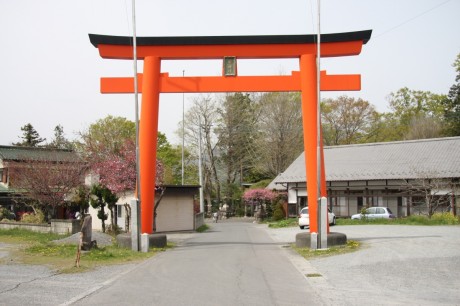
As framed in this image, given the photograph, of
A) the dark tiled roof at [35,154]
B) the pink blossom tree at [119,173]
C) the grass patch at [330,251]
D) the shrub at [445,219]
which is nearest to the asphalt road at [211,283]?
the grass patch at [330,251]

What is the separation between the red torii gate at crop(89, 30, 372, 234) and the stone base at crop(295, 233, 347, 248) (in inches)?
58.6

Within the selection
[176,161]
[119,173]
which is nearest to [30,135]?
[176,161]

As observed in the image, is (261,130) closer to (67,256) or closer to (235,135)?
(235,135)

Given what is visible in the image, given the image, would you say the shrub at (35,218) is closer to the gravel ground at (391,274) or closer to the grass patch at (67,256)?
the grass patch at (67,256)

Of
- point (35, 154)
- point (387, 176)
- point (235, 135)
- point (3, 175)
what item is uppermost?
point (235, 135)

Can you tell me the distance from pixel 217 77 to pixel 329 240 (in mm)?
7941

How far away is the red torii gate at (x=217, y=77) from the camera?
20516mm

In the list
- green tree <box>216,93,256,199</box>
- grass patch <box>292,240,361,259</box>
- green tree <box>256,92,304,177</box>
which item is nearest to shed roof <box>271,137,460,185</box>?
green tree <box>256,92,304,177</box>

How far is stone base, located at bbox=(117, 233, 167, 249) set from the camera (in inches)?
780

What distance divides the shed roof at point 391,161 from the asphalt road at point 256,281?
75.6ft

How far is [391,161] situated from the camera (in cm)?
4403

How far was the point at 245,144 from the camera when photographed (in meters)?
65.1

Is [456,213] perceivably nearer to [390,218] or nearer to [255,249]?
[390,218]

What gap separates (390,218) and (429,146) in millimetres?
11590
